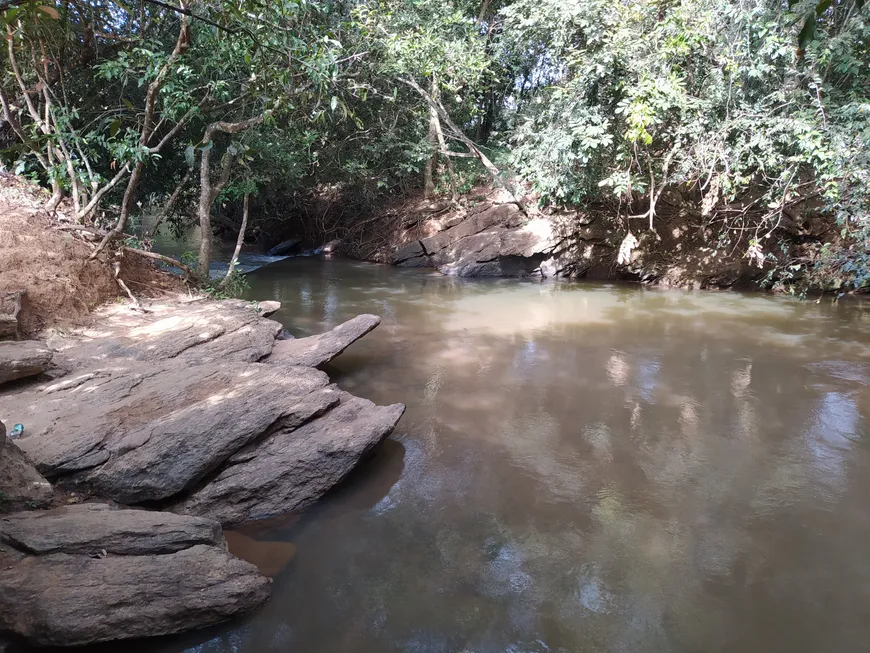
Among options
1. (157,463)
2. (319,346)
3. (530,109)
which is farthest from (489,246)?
(157,463)

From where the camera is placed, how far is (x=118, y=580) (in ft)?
8.37

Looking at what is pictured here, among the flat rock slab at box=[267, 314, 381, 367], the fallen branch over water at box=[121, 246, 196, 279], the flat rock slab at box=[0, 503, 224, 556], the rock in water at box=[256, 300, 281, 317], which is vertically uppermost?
the fallen branch over water at box=[121, 246, 196, 279]

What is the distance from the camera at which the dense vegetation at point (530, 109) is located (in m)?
7.00

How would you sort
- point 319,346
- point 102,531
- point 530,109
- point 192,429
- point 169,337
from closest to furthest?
point 102,531, point 192,429, point 169,337, point 319,346, point 530,109

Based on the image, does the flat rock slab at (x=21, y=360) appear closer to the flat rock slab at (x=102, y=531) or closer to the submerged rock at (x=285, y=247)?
the flat rock slab at (x=102, y=531)

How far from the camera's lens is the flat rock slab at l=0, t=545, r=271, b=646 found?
2.38 meters

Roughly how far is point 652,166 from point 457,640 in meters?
10.2

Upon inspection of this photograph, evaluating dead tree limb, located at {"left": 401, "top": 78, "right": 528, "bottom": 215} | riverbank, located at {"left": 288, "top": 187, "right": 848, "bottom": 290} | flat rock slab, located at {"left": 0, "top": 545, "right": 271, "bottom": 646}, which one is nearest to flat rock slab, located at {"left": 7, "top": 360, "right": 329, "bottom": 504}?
flat rock slab, located at {"left": 0, "top": 545, "right": 271, "bottom": 646}

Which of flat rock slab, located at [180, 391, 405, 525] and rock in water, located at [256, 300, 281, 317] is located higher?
rock in water, located at [256, 300, 281, 317]

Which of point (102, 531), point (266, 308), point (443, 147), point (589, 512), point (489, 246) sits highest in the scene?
point (443, 147)

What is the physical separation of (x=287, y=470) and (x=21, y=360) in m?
2.18

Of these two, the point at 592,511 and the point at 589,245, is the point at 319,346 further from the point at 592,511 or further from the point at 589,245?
the point at 589,245

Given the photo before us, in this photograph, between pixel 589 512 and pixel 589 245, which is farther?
pixel 589 245

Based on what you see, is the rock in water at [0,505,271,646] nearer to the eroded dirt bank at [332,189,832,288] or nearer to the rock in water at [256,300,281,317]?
the rock in water at [256,300,281,317]
